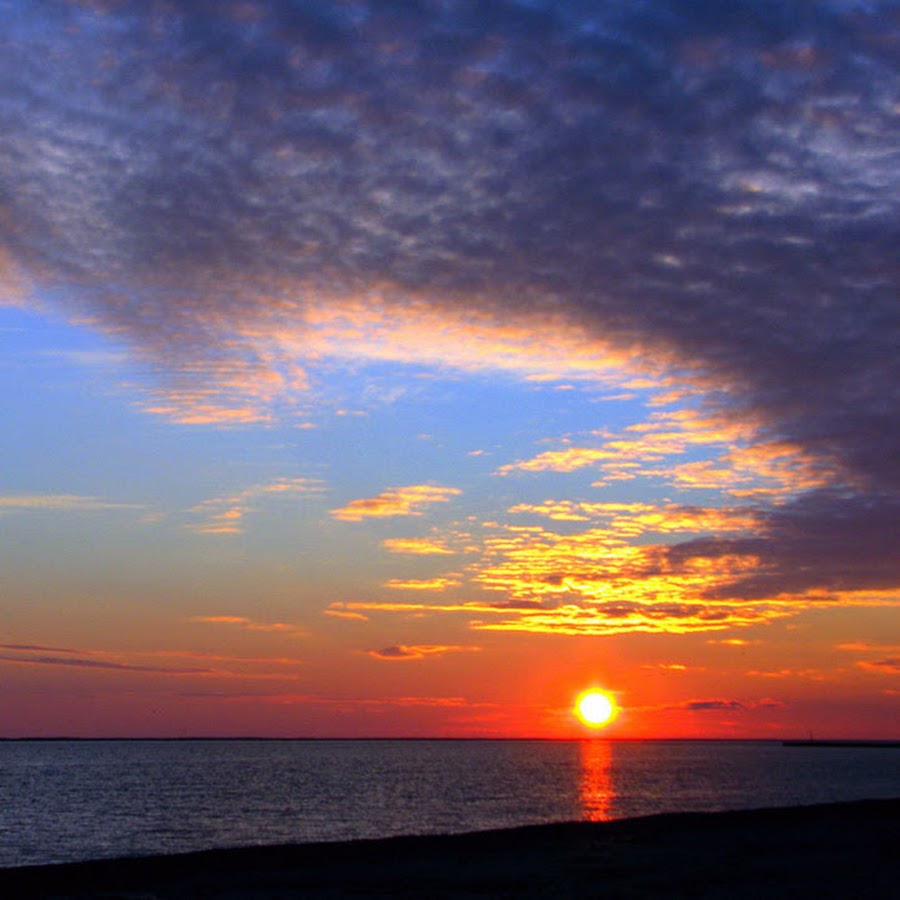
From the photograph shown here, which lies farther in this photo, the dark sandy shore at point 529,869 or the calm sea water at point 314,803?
the calm sea water at point 314,803

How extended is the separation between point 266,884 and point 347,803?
56599 millimetres

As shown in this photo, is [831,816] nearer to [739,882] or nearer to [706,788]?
[739,882]

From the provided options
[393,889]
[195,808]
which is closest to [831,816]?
[393,889]

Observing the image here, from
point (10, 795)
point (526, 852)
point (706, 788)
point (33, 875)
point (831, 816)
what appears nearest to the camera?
point (33, 875)

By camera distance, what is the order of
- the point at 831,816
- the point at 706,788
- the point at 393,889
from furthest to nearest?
the point at 706,788 → the point at 831,816 → the point at 393,889

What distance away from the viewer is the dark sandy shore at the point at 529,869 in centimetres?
2667

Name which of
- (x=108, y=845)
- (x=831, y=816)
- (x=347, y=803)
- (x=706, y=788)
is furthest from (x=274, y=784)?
(x=831, y=816)

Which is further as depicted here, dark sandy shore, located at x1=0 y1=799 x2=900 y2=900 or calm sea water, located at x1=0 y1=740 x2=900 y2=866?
calm sea water, located at x1=0 y1=740 x2=900 y2=866

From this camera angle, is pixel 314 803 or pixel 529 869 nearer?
pixel 529 869

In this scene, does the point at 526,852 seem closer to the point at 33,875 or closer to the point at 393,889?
the point at 393,889

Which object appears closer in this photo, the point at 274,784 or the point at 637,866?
the point at 637,866

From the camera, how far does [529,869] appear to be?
30141 millimetres

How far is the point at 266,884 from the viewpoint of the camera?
27.9 meters

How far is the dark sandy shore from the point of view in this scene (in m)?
26.7
